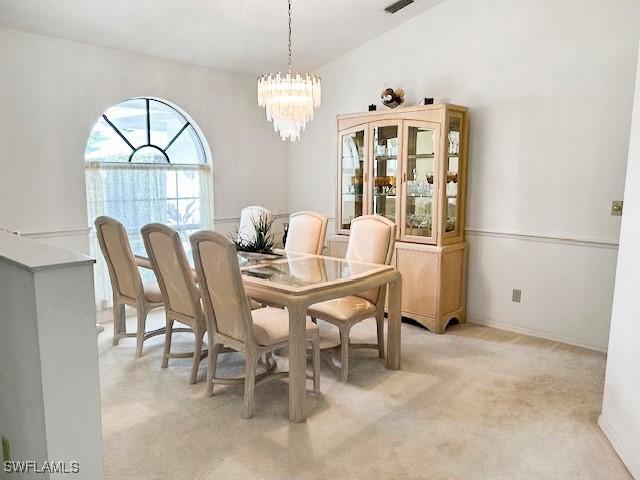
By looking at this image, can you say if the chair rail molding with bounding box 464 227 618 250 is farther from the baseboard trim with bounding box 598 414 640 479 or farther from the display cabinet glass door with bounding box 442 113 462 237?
the baseboard trim with bounding box 598 414 640 479

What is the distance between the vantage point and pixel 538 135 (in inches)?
161

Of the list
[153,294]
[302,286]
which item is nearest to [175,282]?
[153,294]

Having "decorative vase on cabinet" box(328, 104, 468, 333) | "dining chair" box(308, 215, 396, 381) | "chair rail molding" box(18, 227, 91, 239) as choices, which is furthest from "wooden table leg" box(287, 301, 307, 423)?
"chair rail molding" box(18, 227, 91, 239)

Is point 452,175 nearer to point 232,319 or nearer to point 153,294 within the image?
point 232,319

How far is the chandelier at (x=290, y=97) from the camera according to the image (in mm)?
3496

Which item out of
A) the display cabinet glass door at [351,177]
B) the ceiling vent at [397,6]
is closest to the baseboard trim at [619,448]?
the display cabinet glass door at [351,177]

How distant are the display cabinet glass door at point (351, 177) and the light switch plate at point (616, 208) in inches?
80.1

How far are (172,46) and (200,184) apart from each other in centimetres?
136

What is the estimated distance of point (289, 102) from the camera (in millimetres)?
3514

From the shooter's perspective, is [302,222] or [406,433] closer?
[406,433]

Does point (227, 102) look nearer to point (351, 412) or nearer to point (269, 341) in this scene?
point (269, 341)

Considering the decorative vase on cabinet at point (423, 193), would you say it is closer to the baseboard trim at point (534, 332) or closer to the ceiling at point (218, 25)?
the baseboard trim at point (534, 332)

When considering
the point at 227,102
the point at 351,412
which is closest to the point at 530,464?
the point at 351,412

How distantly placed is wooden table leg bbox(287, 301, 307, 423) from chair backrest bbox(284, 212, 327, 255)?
1411 millimetres
